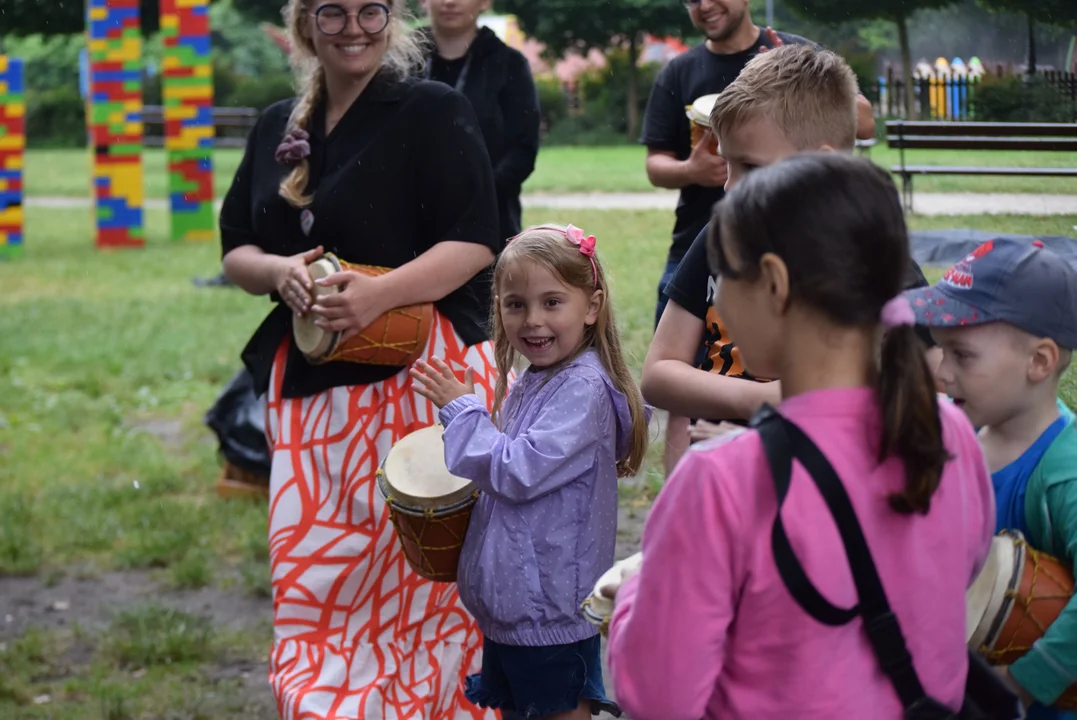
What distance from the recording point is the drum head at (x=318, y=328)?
3.38 meters

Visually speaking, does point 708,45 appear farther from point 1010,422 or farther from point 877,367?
point 877,367

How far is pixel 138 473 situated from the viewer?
702cm

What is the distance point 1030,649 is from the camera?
2.16m

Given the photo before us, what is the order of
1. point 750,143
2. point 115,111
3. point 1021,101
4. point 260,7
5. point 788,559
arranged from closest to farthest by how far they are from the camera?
1. point 788,559
2. point 750,143
3. point 1021,101
4. point 115,111
5. point 260,7

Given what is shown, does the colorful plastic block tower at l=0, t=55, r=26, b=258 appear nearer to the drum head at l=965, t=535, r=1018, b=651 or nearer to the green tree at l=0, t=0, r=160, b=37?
the green tree at l=0, t=0, r=160, b=37

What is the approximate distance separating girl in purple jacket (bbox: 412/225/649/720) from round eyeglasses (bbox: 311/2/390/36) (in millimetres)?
951

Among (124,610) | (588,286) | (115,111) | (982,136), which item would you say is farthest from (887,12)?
(115,111)

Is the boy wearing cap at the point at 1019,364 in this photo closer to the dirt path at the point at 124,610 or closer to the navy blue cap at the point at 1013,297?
the navy blue cap at the point at 1013,297

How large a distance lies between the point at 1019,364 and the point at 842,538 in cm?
75

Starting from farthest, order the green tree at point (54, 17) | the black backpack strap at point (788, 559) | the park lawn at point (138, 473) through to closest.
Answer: the green tree at point (54, 17) → the park lawn at point (138, 473) → the black backpack strap at point (788, 559)

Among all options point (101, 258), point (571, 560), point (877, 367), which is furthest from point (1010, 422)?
point (101, 258)

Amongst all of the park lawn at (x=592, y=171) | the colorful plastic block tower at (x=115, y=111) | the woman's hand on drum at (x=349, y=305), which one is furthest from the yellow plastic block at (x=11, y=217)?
the woman's hand on drum at (x=349, y=305)

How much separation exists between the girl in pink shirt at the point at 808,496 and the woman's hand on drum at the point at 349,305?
1.68m

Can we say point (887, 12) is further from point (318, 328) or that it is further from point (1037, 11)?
point (318, 328)
